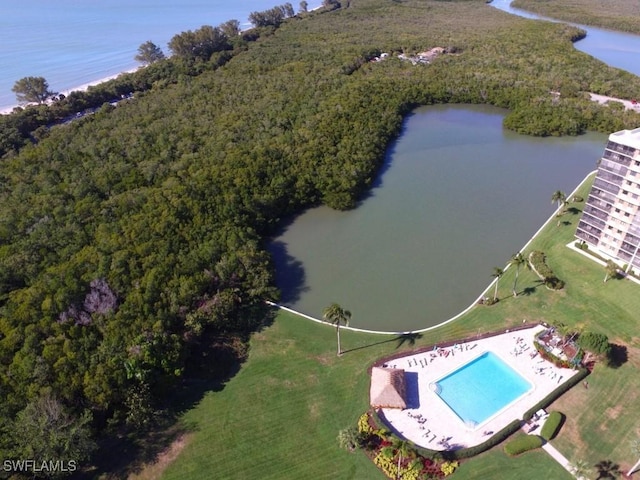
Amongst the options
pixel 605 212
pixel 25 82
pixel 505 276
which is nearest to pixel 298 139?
pixel 505 276

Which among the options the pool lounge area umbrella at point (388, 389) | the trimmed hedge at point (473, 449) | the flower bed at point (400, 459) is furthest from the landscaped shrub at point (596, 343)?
the pool lounge area umbrella at point (388, 389)

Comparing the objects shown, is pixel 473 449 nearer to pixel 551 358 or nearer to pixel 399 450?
pixel 399 450

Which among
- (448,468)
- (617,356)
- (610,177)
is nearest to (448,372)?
(448,468)

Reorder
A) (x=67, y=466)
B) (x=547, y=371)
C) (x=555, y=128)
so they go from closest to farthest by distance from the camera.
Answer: (x=67, y=466)
(x=547, y=371)
(x=555, y=128)

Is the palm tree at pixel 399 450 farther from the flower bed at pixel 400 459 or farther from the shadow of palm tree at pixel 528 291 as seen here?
the shadow of palm tree at pixel 528 291

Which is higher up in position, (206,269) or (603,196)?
(206,269)

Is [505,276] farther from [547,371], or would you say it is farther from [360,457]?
[360,457]

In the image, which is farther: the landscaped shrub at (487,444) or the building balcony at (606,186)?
the building balcony at (606,186)
